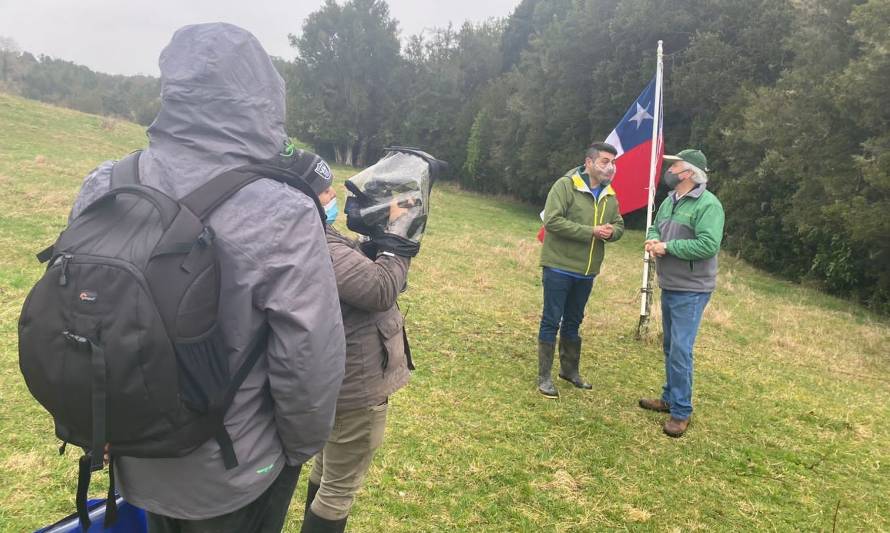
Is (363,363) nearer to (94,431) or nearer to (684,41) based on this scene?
(94,431)

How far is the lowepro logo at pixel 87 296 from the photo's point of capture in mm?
1422

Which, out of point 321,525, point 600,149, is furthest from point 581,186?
point 321,525

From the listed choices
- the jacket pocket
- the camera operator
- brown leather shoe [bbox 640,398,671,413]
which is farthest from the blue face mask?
brown leather shoe [bbox 640,398,671,413]

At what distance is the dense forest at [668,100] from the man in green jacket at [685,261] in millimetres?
8039

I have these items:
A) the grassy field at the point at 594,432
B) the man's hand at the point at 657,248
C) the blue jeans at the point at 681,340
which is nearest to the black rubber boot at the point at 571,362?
the grassy field at the point at 594,432

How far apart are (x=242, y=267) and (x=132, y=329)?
0.32 metres

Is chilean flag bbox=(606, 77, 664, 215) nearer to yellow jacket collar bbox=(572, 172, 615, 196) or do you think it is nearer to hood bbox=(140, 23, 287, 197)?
yellow jacket collar bbox=(572, 172, 615, 196)

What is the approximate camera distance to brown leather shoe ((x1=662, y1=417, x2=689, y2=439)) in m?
4.69

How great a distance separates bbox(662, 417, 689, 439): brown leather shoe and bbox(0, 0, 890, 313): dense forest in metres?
8.37

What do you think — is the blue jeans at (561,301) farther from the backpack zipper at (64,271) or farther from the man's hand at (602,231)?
the backpack zipper at (64,271)

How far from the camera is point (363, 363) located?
2402mm

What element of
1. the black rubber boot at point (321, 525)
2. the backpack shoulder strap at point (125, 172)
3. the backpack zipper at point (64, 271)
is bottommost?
the black rubber boot at point (321, 525)

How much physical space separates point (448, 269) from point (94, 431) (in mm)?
9547

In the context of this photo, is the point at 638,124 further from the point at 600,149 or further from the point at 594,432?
the point at 594,432
